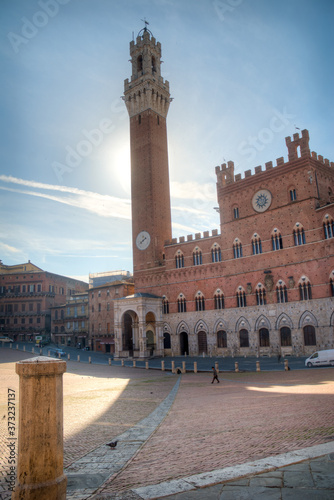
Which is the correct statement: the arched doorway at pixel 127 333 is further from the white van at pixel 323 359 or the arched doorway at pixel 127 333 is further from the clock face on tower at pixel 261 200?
the white van at pixel 323 359

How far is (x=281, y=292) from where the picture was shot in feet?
119

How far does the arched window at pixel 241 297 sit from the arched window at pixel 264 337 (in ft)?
10.7

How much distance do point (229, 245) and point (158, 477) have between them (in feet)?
120

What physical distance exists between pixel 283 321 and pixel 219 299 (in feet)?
25.9

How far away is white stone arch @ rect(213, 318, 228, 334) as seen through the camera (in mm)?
40125

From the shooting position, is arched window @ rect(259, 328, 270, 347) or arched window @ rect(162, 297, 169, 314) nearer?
arched window @ rect(259, 328, 270, 347)

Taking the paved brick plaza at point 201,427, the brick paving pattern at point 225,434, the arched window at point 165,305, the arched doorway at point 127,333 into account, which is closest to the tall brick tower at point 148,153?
the arched window at point 165,305

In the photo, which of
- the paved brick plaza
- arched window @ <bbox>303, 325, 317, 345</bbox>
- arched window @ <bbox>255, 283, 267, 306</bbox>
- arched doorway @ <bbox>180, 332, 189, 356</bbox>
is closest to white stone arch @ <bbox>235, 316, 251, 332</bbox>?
arched window @ <bbox>255, 283, 267, 306</bbox>

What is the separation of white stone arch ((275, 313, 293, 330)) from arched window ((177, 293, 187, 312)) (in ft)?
38.4

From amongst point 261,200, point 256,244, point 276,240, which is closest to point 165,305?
point 256,244

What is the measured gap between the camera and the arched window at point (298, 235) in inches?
1383

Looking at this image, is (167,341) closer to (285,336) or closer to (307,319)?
(285,336)

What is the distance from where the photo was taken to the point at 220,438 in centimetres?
743

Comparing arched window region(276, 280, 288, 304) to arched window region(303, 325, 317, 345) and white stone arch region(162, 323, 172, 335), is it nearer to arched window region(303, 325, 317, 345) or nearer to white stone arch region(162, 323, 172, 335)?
arched window region(303, 325, 317, 345)
